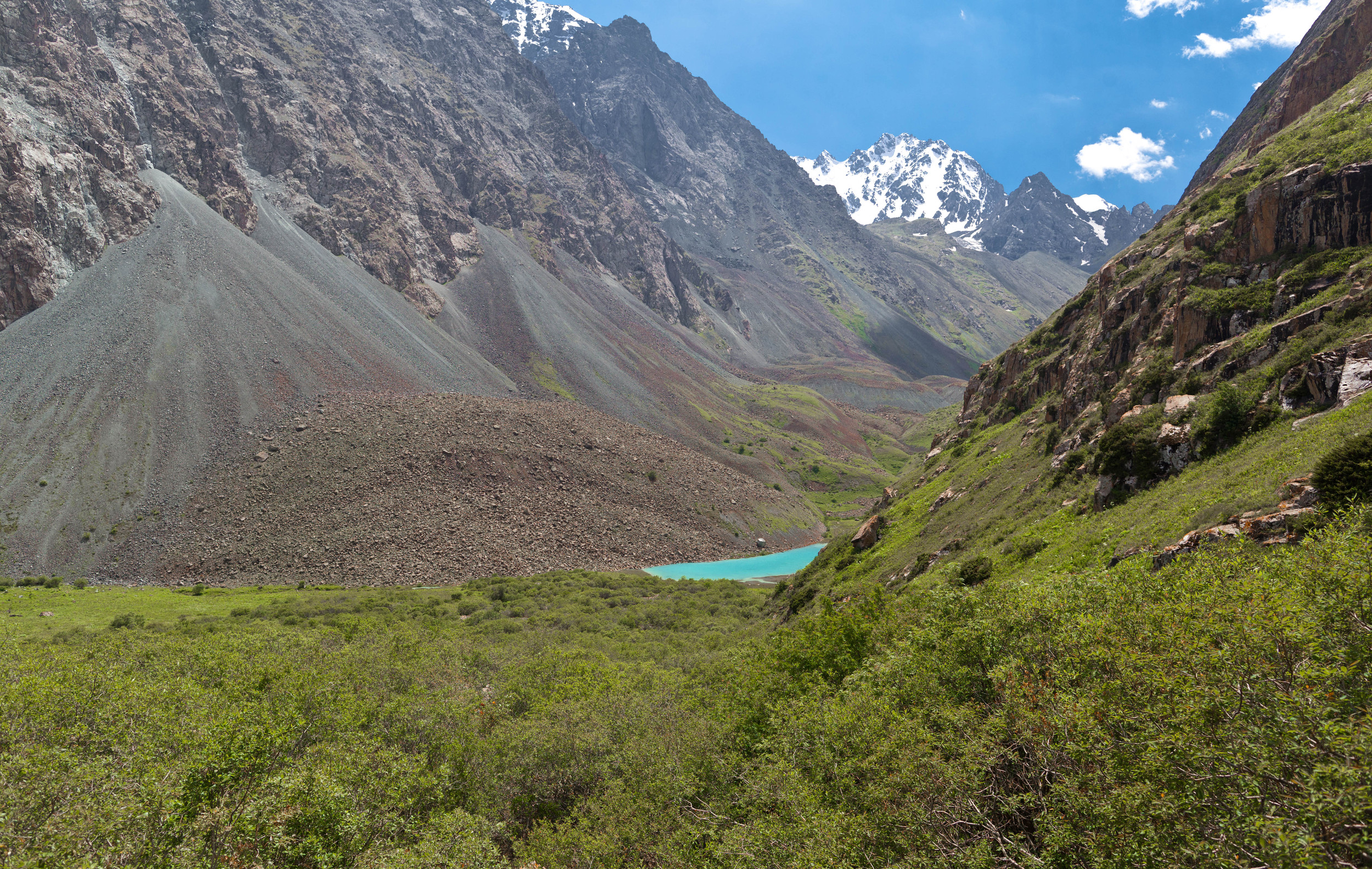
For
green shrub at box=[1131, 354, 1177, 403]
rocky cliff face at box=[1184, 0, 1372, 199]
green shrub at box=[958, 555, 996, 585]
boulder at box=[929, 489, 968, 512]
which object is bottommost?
green shrub at box=[958, 555, 996, 585]

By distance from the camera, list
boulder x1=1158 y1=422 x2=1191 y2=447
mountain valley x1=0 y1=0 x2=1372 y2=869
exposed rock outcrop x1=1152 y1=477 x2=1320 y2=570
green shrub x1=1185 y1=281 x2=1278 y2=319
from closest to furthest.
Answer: mountain valley x1=0 y1=0 x2=1372 y2=869 → exposed rock outcrop x1=1152 y1=477 x2=1320 y2=570 → boulder x1=1158 y1=422 x2=1191 y2=447 → green shrub x1=1185 y1=281 x2=1278 y2=319

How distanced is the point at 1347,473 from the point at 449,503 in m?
76.8

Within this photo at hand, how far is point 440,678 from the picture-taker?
107 feet

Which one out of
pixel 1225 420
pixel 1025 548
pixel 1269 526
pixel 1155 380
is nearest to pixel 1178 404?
pixel 1225 420

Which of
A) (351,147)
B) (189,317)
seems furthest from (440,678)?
(351,147)

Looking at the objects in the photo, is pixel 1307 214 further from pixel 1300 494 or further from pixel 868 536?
pixel 868 536

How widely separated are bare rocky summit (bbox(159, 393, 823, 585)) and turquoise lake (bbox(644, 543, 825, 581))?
1.57 m

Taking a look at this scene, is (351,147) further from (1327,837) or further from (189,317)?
(1327,837)

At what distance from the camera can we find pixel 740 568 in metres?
86.5

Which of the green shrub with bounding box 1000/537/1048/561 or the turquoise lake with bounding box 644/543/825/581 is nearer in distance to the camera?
the green shrub with bounding box 1000/537/1048/561

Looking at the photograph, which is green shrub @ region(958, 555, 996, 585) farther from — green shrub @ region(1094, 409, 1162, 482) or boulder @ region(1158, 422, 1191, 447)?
boulder @ region(1158, 422, 1191, 447)

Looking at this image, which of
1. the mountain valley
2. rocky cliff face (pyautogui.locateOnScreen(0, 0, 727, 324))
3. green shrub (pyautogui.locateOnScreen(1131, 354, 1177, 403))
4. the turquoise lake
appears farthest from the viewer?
rocky cliff face (pyautogui.locateOnScreen(0, 0, 727, 324))

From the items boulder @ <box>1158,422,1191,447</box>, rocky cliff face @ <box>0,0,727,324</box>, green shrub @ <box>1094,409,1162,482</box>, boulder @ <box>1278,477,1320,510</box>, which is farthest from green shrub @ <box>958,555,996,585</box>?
rocky cliff face @ <box>0,0,727,324</box>

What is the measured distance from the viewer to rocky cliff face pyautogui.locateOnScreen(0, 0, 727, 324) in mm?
87438
